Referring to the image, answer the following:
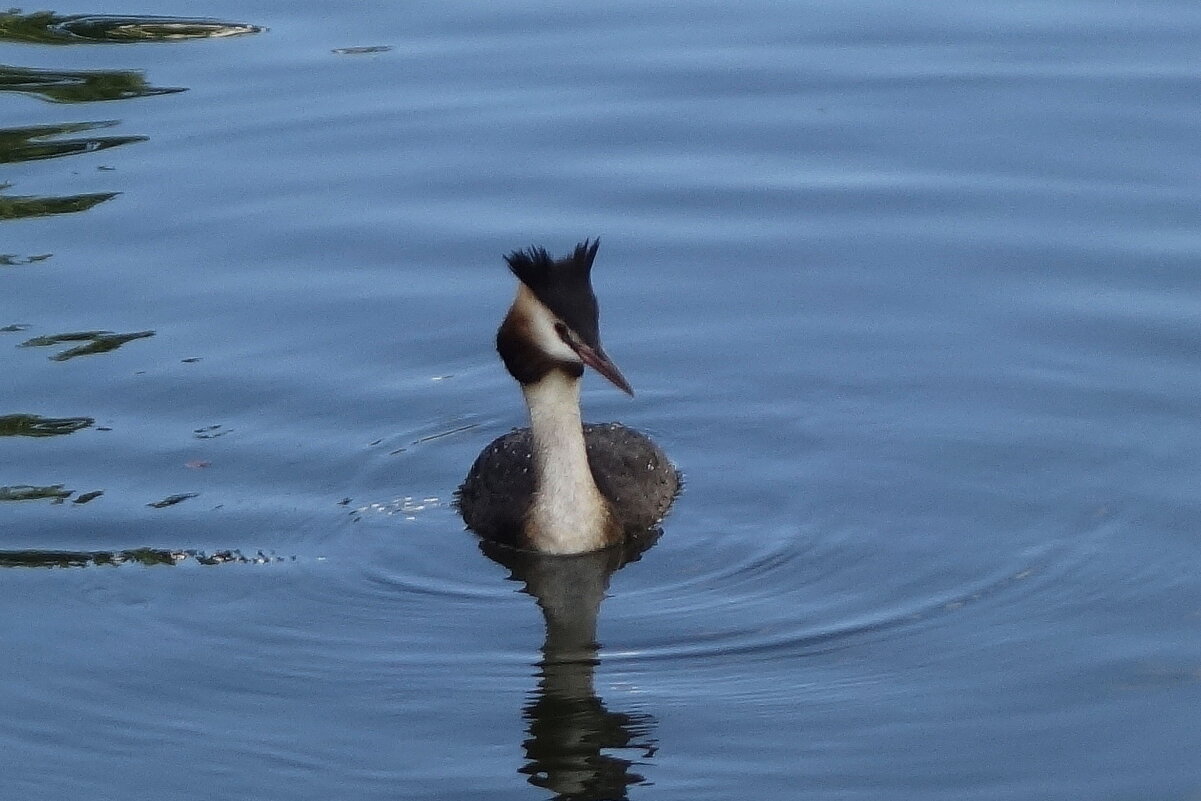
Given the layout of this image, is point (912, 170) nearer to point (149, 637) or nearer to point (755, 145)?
point (755, 145)

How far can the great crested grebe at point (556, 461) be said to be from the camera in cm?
986

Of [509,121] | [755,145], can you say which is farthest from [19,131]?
[755,145]

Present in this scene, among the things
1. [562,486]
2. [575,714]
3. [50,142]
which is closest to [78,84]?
[50,142]

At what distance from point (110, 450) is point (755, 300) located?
12.1 feet

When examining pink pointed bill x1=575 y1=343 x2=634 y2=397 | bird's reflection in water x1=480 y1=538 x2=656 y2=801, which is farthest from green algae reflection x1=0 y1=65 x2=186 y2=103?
bird's reflection in water x1=480 y1=538 x2=656 y2=801

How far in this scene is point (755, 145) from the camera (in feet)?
47.4

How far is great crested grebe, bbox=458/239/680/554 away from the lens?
9.86m

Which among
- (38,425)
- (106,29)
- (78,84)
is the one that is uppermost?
(106,29)

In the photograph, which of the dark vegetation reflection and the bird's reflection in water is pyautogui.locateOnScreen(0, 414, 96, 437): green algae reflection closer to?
the dark vegetation reflection

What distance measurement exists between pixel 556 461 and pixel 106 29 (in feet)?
27.8

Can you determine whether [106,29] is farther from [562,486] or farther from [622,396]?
[562,486]

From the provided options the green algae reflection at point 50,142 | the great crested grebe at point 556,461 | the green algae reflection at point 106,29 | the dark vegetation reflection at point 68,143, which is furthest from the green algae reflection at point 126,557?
the green algae reflection at point 106,29

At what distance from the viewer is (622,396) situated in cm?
1173

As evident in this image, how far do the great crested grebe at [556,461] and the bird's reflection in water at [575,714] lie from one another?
0.84 feet
